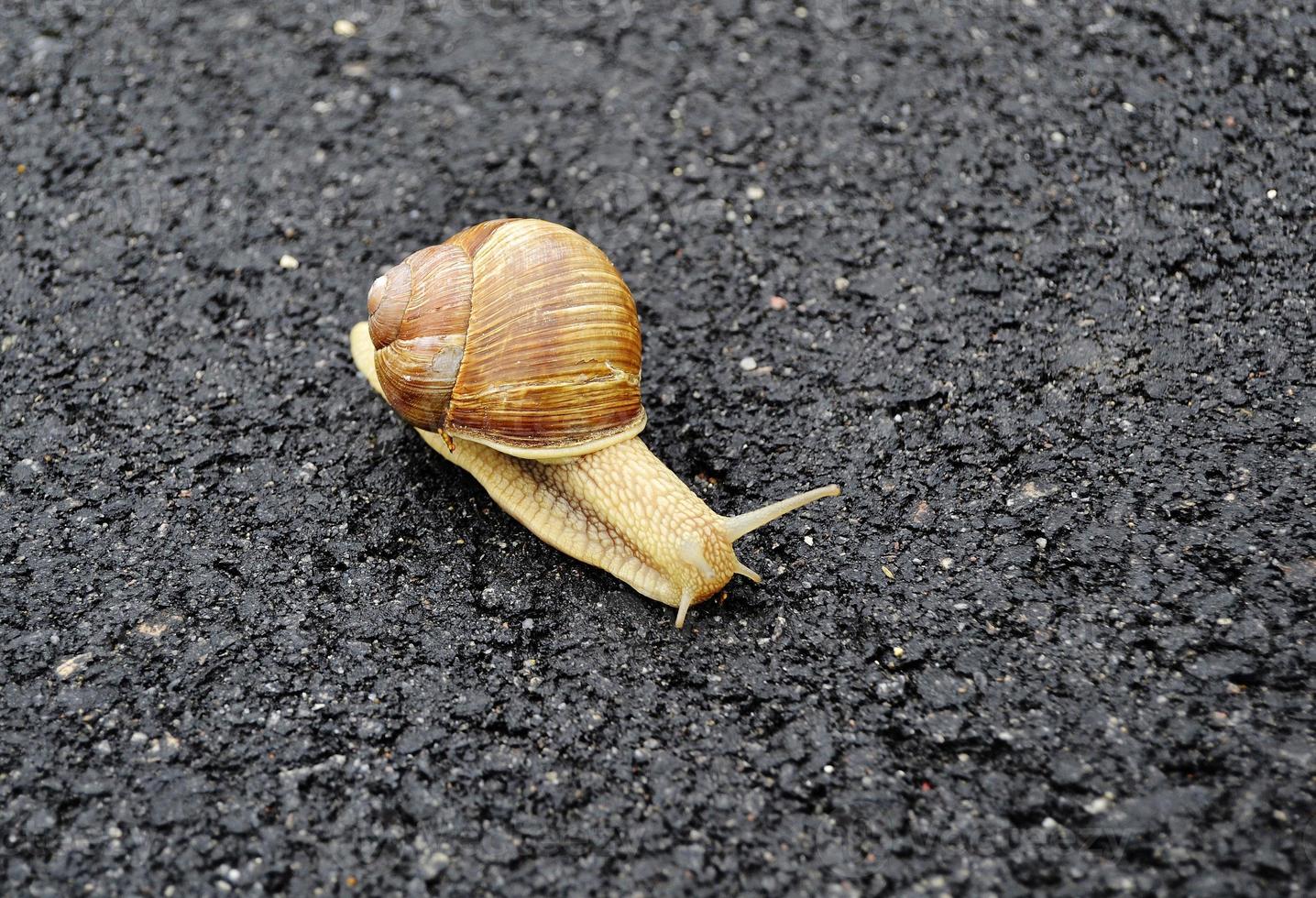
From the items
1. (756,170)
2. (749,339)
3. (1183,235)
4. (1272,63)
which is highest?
(1272,63)

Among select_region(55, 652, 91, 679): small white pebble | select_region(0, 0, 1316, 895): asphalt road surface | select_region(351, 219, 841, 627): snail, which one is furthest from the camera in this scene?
select_region(351, 219, 841, 627): snail

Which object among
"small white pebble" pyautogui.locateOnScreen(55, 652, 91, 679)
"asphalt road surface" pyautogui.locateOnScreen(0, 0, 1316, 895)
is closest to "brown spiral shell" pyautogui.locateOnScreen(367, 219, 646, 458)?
"asphalt road surface" pyautogui.locateOnScreen(0, 0, 1316, 895)

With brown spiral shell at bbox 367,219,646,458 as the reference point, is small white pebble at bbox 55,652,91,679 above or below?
below

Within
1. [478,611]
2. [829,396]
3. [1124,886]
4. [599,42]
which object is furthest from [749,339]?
[1124,886]

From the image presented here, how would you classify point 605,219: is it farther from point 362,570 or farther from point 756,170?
point 362,570

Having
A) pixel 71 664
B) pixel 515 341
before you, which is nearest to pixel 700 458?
pixel 515 341

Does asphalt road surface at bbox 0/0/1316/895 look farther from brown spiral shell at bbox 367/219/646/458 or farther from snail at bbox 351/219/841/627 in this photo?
brown spiral shell at bbox 367/219/646/458
